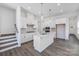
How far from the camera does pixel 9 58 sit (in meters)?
2.77

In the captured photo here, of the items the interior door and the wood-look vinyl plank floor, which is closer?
the wood-look vinyl plank floor

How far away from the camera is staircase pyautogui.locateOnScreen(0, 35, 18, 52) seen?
3574mm

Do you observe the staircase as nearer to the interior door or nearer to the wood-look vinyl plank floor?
the wood-look vinyl plank floor

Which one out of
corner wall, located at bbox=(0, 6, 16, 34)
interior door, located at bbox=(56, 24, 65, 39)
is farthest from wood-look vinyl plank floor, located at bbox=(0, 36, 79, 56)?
interior door, located at bbox=(56, 24, 65, 39)

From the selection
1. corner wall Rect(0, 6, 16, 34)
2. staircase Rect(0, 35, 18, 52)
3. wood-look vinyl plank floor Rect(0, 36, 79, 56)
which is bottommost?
wood-look vinyl plank floor Rect(0, 36, 79, 56)

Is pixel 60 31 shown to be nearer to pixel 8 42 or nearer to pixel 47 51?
pixel 47 51

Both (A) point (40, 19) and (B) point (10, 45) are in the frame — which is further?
(A) point (40, 19)

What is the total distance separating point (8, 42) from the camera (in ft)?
12.8

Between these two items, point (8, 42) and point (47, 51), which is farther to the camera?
point (8, 42)

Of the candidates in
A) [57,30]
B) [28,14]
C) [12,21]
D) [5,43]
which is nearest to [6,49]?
[5,43]

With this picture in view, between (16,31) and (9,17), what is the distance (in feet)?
2.98

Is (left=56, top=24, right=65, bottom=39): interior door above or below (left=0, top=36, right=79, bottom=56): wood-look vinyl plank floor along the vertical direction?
above

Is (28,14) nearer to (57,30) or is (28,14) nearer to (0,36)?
(0,36)

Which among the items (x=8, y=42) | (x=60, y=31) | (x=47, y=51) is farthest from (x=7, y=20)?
(x=60, y=31)
